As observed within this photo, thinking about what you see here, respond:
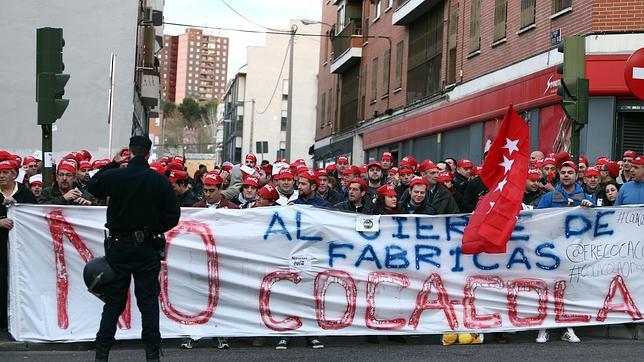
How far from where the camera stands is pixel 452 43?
25688 mm

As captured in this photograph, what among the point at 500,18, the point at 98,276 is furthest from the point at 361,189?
the point at 500,18

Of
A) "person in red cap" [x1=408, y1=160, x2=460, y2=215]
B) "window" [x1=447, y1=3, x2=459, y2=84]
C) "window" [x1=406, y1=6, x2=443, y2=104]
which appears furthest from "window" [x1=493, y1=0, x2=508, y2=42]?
"person in red cap" [x1=408, y1=160, x2=460, y2=215]

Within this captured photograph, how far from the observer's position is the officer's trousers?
25.1 ft

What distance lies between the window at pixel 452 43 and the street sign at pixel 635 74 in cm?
1472

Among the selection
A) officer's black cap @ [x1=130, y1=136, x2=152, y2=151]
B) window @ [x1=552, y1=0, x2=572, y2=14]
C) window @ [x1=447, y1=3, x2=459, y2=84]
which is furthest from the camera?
window @ [x1=447, y1=3, x2=459, y2=84]

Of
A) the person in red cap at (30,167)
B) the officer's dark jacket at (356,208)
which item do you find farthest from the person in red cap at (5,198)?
the officer's dark jacket at (356,208)

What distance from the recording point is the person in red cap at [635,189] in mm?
10773

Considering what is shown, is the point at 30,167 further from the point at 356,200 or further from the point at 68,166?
the point at 356,200

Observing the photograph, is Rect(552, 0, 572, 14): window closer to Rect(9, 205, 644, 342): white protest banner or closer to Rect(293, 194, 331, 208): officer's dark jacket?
Rect(9, 205, 644, 342): white protest banner

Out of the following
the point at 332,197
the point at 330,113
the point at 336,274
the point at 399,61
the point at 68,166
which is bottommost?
the point at 336,274

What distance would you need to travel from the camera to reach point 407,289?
31.4 feet

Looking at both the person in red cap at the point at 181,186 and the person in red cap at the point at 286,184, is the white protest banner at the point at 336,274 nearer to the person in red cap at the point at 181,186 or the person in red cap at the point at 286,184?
the person in red cap at the point at 181,186

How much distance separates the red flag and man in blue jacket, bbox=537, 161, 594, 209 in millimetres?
1160

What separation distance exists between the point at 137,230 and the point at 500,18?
50.6ft
